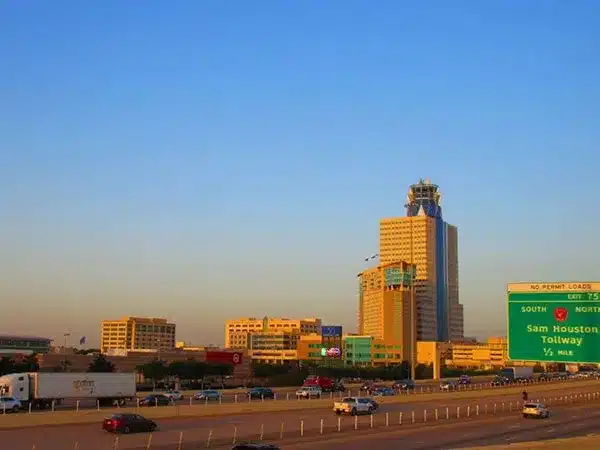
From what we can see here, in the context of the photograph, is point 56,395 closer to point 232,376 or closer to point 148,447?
point 148,447

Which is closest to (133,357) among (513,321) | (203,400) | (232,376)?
→ (232,376)

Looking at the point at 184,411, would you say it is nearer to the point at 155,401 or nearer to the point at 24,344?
the point at 155,401

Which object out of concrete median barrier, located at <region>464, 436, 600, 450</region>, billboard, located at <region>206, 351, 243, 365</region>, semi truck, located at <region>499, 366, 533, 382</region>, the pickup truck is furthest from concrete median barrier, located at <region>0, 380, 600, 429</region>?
billboard, located at <region>206, 351, 243, 365</region>

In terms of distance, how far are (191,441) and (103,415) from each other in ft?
42.5

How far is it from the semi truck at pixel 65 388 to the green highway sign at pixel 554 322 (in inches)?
1737

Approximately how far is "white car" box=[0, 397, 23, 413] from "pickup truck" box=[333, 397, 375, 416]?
22916 mm

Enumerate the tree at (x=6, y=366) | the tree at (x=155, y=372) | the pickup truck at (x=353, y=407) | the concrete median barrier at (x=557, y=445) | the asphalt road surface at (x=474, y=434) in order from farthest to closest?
the tree at (x=155, y=372), the tree at (x=6, y=366), the pickup truck at (x=353, y=407), the asphalt road surface at (x=474, y=434), the concrete median barrier at (x=557, y=445)

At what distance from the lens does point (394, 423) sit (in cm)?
5116

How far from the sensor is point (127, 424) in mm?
42125

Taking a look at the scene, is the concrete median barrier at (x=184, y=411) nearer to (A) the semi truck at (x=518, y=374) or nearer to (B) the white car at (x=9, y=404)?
(B) the white car at (x=9, y=404)

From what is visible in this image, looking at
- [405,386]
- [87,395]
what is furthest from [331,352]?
[87,395]

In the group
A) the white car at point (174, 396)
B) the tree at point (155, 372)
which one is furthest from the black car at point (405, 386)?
the tree at point (155, 372)

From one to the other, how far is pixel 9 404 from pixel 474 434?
3236 centimetres

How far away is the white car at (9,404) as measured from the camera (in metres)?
54.3
